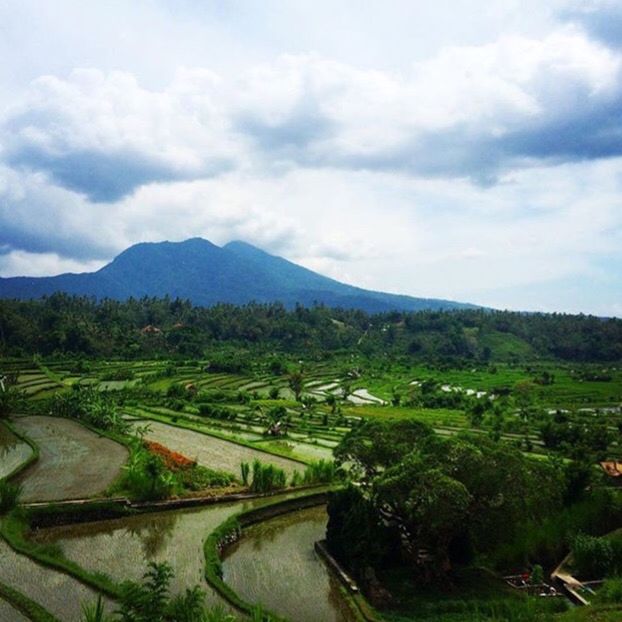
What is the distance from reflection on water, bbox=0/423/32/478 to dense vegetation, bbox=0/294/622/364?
59.3 meters

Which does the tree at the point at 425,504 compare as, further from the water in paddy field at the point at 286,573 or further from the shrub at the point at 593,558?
the shrub at the point at 593,558

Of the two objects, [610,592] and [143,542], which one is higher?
[610,592]

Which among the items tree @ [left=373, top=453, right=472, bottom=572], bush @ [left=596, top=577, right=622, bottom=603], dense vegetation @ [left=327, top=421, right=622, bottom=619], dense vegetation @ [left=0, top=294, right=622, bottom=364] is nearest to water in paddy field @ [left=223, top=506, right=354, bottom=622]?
dense vegetation @ [left=327, top=421, right=622, bottom=619]

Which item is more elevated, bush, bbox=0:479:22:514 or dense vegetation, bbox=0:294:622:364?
dense vegetation, bbox=0:294:622:364

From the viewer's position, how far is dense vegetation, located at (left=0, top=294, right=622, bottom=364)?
97.1 metres

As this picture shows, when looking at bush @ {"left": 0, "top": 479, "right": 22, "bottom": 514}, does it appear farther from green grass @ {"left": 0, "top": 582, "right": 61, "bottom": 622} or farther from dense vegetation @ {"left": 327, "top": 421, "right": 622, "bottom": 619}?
dense vegetation @ {"left": 327, "top": 421, "right": 622, "bottom": 619}

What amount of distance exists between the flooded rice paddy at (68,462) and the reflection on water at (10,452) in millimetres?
755

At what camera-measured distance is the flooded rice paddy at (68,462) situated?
79.6 feet

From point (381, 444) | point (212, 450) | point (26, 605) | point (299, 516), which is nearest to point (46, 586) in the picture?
point (26, 605)

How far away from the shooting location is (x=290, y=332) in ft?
422

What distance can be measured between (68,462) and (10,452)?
422 centimetres

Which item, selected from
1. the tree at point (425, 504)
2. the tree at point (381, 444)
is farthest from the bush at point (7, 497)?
the tree at point (425, 504)

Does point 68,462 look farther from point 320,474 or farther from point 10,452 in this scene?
point 320,474

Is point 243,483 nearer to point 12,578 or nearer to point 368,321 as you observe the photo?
point 12,578
